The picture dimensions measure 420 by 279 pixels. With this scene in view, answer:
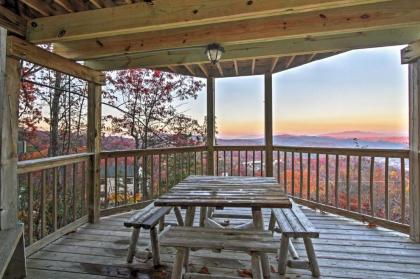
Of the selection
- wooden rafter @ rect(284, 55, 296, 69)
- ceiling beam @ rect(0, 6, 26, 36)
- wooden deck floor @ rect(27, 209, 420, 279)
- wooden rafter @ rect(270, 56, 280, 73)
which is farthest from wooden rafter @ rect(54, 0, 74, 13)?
wooden rafter @ rect(284, 55, 296, 69)

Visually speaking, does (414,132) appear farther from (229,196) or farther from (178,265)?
(178,265)

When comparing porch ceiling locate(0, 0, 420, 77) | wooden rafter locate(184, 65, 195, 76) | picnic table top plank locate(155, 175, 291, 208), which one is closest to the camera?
picnic table top plank locate(155, 175, 291, 208)

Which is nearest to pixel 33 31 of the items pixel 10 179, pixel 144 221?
pixel 10 179

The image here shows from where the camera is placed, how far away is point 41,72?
14.4ft

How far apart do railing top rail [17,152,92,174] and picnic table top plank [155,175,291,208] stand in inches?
57.2

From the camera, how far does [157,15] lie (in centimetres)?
250

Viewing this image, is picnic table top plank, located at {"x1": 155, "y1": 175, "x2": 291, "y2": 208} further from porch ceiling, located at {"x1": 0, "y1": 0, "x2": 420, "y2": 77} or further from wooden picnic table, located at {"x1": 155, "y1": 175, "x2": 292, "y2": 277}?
porch ceiling, located at {"x1": 0, "y1": 0, "x2": 420, "y2": 77}

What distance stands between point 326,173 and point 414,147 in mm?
1303

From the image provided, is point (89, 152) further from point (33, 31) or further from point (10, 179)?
point (33, 31)

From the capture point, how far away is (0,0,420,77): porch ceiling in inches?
94.1

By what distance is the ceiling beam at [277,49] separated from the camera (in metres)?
3.14

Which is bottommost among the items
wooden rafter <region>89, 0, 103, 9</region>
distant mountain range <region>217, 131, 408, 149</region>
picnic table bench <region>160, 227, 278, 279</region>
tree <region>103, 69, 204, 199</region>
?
picnic table bench <region>160, 227, 278, 279</region>

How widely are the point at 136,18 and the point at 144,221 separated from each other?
189cm

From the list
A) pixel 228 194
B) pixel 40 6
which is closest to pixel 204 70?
pixel 40 6
